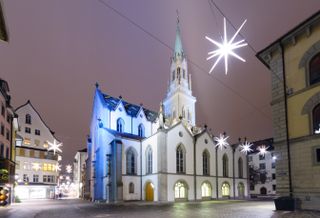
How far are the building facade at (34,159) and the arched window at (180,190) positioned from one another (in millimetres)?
30952

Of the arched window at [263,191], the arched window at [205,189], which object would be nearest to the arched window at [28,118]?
the arched window at [205,189]

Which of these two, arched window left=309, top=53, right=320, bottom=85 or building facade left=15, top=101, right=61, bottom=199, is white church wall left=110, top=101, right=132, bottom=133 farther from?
arched window left=309, top=53, right=320, bottom=85

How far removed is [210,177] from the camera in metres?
47.9

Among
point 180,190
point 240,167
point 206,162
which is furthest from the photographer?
point 240,167

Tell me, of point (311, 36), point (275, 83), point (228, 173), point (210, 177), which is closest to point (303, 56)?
point (311, 36)

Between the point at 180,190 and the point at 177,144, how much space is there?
610cm

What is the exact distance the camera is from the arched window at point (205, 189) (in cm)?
4656

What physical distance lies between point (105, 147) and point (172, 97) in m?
23.8

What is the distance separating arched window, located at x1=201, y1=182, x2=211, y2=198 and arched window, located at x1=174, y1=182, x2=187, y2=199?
3.77 meters

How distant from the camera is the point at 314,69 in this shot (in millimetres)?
20859

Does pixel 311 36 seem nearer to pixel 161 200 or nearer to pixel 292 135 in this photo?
pixel 292 135

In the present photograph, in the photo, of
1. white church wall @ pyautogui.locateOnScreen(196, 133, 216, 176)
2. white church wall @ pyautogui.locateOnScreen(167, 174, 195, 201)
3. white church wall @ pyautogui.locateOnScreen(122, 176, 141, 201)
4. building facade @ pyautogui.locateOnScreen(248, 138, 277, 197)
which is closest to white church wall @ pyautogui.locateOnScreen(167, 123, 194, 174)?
white church wall @ pyautogui.locateOnScreen(167, 174, 195, 201)

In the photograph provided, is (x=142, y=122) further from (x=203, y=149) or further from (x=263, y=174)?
(x=263, y=174)

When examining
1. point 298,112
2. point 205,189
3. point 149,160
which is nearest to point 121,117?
point 149,160
